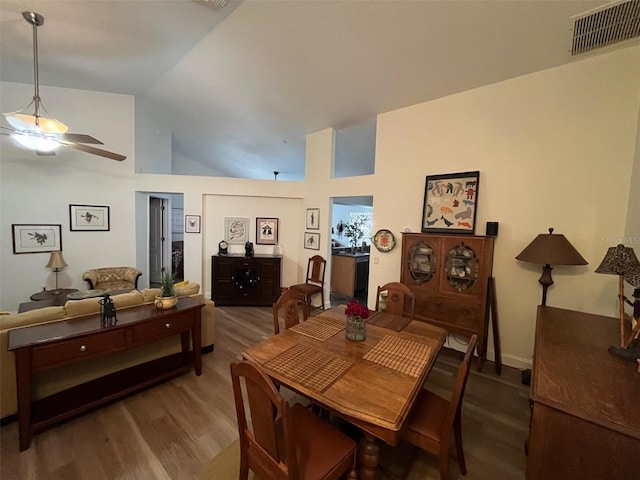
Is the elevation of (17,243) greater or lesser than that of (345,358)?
greater

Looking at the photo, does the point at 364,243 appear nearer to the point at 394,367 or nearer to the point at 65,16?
the point at 394,367

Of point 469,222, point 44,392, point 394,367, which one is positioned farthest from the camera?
point 469,222

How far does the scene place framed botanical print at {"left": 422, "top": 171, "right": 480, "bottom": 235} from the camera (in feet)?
10.1

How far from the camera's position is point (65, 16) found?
2719 millimetres

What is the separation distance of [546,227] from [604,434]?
2423 millimetres

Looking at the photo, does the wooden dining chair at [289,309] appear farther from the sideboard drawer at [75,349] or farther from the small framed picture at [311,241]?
the small framed picture at [311,241]

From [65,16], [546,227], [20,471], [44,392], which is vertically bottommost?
[20,471]

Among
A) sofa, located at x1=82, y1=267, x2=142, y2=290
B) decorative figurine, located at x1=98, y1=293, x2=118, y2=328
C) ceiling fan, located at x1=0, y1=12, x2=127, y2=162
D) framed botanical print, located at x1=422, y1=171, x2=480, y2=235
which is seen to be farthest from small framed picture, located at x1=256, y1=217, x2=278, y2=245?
decorative figurine, located at x1=98, y1=293, x2=118, y2=328

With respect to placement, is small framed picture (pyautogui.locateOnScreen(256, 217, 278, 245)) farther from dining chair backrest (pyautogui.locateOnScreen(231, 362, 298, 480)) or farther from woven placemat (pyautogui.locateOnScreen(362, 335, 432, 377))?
dining chair backrest (pyautogui.locateOnScreen(231, 362, 298, 480))

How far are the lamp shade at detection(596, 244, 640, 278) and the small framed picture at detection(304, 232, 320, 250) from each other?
3.86 meters

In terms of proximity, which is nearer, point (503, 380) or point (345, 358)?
point (345, 358)

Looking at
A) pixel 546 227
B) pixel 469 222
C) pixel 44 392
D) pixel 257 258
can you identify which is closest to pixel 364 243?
pixel 257 258

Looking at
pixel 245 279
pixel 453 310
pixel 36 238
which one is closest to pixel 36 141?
pixel 36 238

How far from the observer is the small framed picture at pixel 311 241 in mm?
4966
